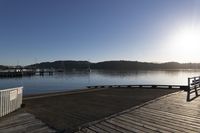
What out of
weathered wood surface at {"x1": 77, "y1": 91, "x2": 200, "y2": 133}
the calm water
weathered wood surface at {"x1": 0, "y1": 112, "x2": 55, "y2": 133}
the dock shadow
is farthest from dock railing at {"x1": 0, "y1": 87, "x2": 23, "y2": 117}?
the calm water

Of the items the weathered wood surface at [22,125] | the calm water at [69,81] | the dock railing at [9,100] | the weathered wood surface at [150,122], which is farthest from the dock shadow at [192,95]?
the calm water at [69,81]

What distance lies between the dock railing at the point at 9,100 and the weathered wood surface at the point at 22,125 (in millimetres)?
598

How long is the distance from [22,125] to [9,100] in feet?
8.81

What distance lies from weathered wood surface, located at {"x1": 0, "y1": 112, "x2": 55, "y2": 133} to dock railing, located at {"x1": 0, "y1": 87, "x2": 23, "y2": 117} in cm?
60

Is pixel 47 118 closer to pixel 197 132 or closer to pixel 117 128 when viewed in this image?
pixel 117 128

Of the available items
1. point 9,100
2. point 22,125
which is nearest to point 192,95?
point 22,125

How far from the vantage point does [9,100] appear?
29.0 ft

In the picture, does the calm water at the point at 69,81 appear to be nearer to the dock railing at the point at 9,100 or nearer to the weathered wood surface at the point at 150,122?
the dock railing at the point at 9,100

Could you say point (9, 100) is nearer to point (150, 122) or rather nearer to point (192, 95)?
point (150, 122)

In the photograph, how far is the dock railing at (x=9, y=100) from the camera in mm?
8195

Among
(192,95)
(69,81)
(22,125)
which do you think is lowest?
(69,81)

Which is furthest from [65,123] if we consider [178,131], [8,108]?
[178,131]

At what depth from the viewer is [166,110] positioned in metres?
8.41

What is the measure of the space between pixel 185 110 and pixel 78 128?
509 cm
